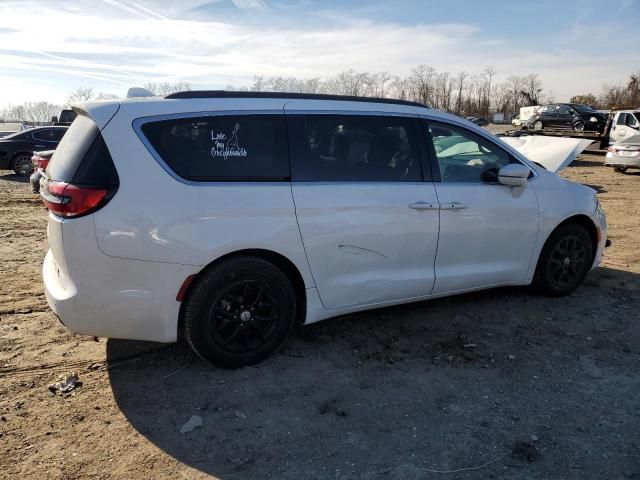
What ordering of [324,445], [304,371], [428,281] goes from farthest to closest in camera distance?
[428,281] < [304,371] < [324,445]

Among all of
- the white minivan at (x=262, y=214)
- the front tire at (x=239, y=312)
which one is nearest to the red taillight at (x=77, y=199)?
the white minivan at (x=262, y=214)

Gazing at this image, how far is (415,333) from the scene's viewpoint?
4320 millimetres

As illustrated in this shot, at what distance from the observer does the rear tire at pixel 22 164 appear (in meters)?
17.2

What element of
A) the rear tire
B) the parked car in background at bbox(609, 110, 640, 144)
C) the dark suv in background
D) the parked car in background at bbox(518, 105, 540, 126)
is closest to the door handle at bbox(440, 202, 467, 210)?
the rear tire

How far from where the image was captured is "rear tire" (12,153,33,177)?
56.6 feet

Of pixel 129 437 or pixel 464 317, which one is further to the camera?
pixel 464 317

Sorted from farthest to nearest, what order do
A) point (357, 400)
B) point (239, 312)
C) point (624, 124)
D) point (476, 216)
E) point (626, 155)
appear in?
point (624, 124)
point (626, 155)
point (476, 216)
point (239, 312)
point (357, 400)

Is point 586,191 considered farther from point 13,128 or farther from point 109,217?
point 13,128

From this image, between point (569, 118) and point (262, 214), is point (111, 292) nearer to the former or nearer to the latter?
point (262, 214)

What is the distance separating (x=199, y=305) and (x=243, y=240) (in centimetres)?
51

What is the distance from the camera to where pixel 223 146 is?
137 inches

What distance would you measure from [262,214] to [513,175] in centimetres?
224

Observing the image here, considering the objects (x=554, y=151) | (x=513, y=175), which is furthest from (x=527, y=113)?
(x=513, y=175)

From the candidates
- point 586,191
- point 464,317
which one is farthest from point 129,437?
point 586,191
